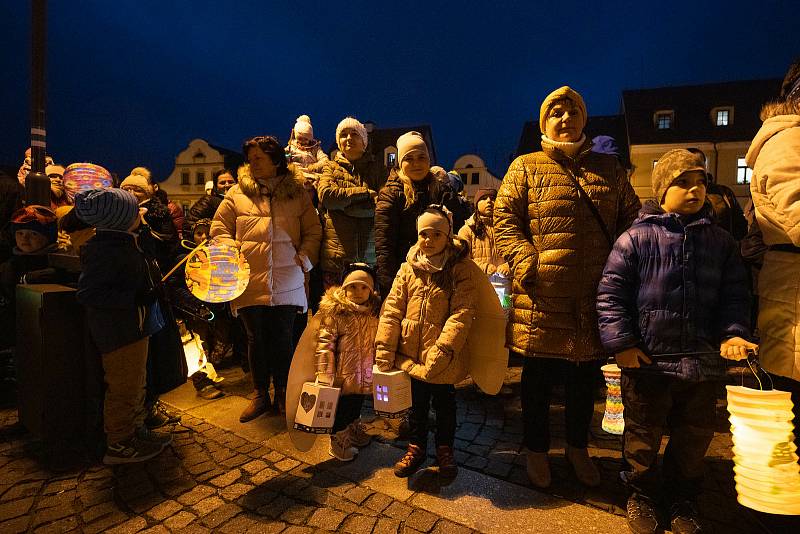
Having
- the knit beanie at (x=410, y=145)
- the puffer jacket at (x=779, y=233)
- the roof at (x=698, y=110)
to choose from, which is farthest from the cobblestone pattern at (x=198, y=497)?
the roof at (x=698, y=110)

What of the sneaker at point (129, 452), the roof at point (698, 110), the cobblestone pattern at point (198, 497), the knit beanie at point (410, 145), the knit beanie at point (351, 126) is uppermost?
the roof at point (698, 110)

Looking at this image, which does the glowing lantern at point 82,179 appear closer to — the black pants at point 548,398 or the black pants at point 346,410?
the black pants at point 346,410

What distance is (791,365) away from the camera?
2.17 meters

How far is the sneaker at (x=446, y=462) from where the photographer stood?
3.04m

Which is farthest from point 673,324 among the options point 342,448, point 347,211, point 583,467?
point 347,211

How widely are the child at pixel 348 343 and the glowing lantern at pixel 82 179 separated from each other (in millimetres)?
2933

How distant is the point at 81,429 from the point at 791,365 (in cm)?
472

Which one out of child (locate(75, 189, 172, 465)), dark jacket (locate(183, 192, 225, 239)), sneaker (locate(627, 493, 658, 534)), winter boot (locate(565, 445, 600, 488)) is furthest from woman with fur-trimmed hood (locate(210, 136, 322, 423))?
sneaker (locate(627, 493, 658, 534))

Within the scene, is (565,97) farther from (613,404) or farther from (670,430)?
(613,404)

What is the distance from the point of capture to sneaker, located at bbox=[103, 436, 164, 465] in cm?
327

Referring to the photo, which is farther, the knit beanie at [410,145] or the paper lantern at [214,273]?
the knit beanie at [410,145]

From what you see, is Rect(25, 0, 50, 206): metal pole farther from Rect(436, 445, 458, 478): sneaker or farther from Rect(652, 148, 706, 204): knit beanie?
Rect(652, 148, 706, 204): knit beanie

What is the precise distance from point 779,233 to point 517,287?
138cm

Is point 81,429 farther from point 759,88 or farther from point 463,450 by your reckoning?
point 759,88
